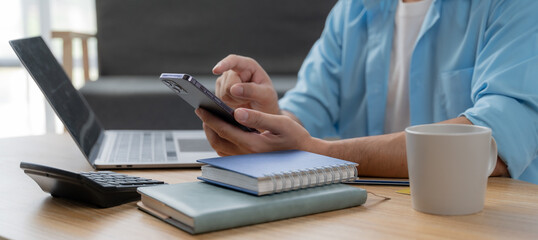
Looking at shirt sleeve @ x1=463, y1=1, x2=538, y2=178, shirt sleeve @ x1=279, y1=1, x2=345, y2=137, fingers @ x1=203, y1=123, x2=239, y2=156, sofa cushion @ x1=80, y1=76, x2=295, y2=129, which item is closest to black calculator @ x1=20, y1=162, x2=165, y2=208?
fingers @ x1=203, y1=123, x2=239, y2=156

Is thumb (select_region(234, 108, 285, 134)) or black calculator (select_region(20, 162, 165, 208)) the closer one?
black calculator (select_region(20, 162, 165, 208))

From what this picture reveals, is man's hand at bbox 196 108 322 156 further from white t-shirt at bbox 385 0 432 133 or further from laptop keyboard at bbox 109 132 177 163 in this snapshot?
white t-shirt at bbox 385 0 432 133

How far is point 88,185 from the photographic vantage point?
2.19 feet

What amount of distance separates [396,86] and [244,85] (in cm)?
47

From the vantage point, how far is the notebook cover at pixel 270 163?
0.65 meters

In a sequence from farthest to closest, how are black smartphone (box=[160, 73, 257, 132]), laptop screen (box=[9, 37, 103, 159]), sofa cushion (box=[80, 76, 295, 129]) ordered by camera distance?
1. sofa cushion (box=[80, 76, 295, 129])
2. laptop screen (box=[9, 37, 103, 159])
3. black smartphone (box=[160, 73, 257, 132])

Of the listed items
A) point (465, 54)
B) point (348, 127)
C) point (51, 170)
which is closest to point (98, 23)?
point (348, 127)

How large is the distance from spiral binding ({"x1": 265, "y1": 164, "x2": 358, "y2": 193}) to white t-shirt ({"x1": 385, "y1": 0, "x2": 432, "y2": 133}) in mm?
705

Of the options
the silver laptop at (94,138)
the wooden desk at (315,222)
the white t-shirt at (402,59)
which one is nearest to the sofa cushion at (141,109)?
the white t-shirt at (402,59)

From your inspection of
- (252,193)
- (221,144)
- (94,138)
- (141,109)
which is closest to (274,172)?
(252,193)

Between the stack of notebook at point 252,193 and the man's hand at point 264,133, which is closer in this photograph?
the stack of notebook at point 252,193

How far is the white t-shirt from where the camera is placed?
1365 mm

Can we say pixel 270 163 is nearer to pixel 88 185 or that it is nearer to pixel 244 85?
pixel 88 185

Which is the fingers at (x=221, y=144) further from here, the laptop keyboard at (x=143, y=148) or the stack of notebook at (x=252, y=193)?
the stack of notebook at (x=252, y=193)
